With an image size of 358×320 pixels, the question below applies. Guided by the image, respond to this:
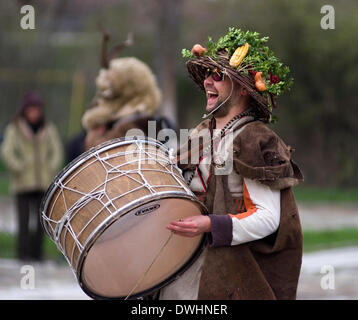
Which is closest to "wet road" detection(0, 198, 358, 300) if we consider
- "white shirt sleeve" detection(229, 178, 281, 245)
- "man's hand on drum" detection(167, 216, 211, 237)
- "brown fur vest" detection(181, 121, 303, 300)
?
"brown fur vest" detection(181, 121, 303, 300)

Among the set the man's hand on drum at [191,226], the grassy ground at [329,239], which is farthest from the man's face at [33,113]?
the man's hand on drum at [191,226]

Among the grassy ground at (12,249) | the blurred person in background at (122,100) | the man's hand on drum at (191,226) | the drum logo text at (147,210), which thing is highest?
the blurred person in background at (122,100)

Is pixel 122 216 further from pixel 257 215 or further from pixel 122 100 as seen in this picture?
pixel 122 100

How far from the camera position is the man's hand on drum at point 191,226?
9.45 feet

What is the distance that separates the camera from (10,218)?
449 inches

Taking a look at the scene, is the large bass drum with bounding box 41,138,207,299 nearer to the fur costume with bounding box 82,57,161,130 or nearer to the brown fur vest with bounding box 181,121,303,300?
the brown fur vest with bounding box 181,121,303,300

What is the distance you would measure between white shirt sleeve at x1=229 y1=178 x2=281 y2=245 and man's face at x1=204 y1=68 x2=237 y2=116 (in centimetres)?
37

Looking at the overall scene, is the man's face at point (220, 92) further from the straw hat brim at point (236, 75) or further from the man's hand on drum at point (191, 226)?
the man's hand on drum at point (191, 226)

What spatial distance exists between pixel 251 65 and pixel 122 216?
921 millimetres

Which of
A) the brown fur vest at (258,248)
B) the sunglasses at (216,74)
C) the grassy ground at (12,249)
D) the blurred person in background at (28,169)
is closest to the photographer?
A: the brown fur vest at (258,248)

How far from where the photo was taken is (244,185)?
3000mm

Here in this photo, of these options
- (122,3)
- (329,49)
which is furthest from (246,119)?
(122,3)

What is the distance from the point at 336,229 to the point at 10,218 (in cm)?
548

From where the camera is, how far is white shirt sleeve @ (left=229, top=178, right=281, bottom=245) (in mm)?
2914
